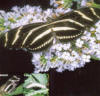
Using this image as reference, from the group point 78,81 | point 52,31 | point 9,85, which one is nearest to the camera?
point 52,31

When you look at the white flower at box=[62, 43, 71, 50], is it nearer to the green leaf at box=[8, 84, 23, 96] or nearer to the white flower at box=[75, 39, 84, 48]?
the white flower at box=[75, 39, 84, 48]

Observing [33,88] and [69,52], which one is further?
[33,88]

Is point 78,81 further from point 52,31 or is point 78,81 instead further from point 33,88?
point 52,31

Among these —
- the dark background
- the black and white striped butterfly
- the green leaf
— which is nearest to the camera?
the black and white striped butterfly

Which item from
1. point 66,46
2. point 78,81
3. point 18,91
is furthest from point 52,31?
point 18,91

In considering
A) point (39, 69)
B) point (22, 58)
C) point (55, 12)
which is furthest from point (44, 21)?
point (22, 58)

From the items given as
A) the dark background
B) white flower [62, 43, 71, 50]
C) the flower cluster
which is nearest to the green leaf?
the dark background

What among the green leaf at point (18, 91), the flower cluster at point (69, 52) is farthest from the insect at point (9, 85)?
the flower cluster at point (69, 52)

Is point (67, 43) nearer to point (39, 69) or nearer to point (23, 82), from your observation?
point (39, 69)
